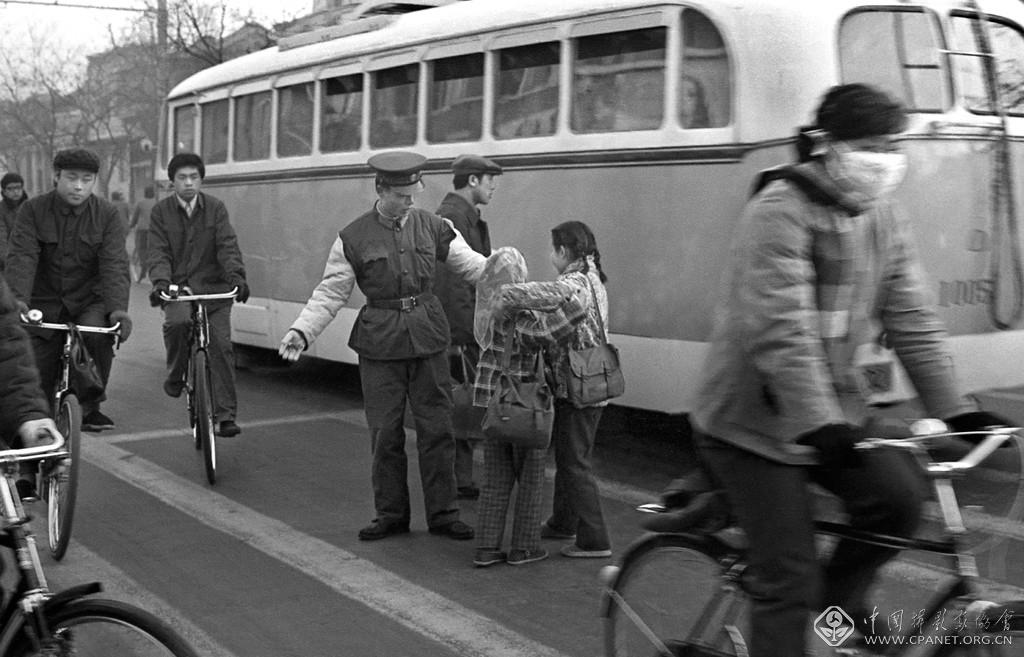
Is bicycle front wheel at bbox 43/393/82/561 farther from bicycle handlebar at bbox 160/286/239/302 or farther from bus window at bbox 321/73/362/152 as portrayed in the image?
bus window at bbox 321/73/362/152

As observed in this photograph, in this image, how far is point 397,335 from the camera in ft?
20.5

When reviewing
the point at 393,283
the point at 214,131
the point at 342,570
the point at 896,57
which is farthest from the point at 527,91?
the point at 214,131

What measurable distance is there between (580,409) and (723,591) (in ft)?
8.25

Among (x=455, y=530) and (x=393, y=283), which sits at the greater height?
(x=393, y=283)

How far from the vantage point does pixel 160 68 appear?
3303cm

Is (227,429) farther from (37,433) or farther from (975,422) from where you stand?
(975,422)

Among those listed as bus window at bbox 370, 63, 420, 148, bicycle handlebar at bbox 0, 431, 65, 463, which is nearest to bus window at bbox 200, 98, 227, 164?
bus window at bbox 370, 63, 420, 148

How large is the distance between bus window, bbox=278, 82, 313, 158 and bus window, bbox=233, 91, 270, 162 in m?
0.28

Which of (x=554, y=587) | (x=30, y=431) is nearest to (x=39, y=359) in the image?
(x=554, y=587)

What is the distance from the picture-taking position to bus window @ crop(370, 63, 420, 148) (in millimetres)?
9711

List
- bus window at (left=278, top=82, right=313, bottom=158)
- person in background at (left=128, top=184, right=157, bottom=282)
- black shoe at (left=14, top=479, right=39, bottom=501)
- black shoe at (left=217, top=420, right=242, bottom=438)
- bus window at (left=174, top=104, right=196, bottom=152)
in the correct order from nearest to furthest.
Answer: black shoe at (left=14, top=479, right=39, bottom=501) < black shoe at (left=217, top=420, right=242, bottom=438) < bus window at (left=278, top=82, right=313, bottom=158) < bus window at (left=174, top=104, right=196, bottom=152) < person in background at (left=128, top=184, right=157, bottom=282)

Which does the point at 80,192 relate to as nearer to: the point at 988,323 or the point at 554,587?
the point at 554,587

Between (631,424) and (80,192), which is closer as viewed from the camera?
(80,192)

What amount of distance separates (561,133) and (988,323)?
2774 millimetres
